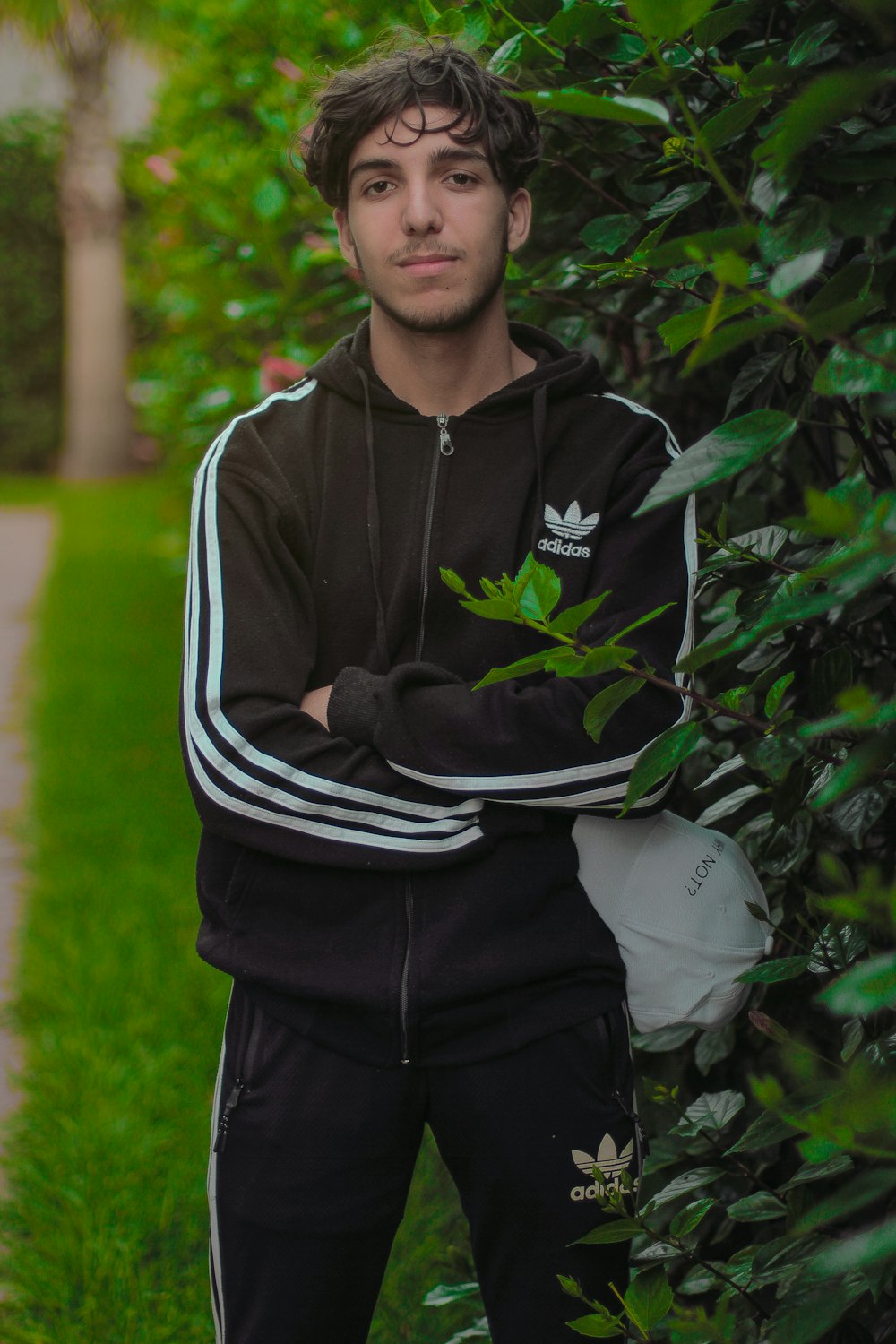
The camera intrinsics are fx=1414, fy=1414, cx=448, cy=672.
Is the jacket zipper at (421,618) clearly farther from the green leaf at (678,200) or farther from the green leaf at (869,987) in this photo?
the green leaf at (869,987)

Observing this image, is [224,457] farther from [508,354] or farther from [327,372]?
[508,354]

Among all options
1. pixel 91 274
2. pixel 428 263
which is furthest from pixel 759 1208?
pixel 91 274

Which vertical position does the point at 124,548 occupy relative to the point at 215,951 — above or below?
above

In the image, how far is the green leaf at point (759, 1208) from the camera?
172 cm

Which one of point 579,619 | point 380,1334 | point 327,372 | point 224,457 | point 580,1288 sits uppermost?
point 327,372

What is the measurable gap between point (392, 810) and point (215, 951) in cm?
33

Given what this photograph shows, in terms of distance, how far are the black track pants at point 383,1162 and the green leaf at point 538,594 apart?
76cm

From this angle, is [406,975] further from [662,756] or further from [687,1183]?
[662,756]

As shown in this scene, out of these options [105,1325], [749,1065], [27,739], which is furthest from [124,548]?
[749,1065]

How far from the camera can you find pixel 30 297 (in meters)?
18.6

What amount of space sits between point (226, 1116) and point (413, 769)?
0.58 metres

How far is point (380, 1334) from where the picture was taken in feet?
9.53

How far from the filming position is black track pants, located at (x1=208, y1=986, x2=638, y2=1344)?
77.5 inches

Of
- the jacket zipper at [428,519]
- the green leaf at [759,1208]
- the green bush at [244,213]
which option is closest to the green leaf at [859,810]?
the green leaf at [759,1208]
